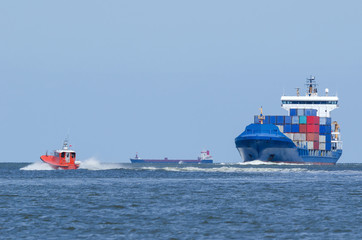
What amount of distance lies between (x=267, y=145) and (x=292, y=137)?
1407 centimetres

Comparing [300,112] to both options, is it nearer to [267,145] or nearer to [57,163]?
[267,145]

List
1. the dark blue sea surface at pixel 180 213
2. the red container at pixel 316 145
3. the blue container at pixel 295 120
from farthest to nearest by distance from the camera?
the red container at pixel 316 145
the blue container at pixel 295 120
the dark blue sea surface at pixel 180 213

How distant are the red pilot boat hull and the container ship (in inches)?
2361

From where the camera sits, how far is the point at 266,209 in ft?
152

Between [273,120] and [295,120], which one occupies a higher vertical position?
[295,120]

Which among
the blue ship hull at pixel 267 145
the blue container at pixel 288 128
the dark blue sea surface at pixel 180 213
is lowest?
the dark blue sea surface at pixel 180 213

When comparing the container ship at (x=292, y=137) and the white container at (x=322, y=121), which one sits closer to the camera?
the container ship at (x=292, y=137)

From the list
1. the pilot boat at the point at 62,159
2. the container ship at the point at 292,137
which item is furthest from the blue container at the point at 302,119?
the pilot boat at the point at 62,159

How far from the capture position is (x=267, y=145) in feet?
553

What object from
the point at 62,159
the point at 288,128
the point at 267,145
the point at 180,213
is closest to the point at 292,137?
the point at 288,128

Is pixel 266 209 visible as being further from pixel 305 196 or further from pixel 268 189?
pixel 268 189

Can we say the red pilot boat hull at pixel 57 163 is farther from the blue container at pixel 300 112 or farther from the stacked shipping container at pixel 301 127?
the blue container at pixel 300 112

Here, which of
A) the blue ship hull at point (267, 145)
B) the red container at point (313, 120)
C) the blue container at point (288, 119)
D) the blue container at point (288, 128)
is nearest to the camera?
the blue ship hull at point (267, 145)

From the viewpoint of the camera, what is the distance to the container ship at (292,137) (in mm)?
169250
